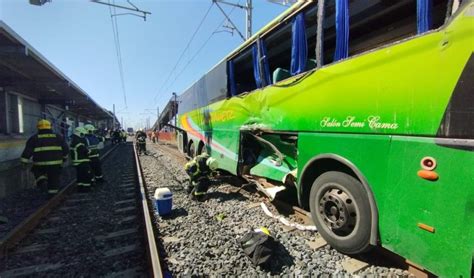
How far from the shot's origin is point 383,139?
284 cm

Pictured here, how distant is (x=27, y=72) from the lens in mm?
9500

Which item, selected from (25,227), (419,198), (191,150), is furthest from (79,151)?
(419,198)

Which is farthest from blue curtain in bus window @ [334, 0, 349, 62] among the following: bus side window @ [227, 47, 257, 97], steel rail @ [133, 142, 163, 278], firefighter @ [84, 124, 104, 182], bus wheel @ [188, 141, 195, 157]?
bus wheel @ [188, 141, 195, 157]

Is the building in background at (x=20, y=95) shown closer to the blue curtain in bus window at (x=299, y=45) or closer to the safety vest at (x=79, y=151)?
the safety vest at (x=79, y=151)

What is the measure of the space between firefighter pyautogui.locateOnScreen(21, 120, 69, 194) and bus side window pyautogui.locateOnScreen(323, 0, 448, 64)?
22.3 feet

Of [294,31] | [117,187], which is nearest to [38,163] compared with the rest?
[117,187]

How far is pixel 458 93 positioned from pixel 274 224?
323 centimetres

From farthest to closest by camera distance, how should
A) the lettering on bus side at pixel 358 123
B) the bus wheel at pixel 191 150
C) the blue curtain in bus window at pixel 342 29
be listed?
the bus wheel at pixel 191 150 < the blue curtain in bus window at pixel 342 29 < the lettering on bus side at pixel 358 123

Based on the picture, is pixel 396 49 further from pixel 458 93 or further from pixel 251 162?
pixel 251 162

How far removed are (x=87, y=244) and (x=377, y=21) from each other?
19.4 feet

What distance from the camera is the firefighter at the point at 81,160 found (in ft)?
25.5

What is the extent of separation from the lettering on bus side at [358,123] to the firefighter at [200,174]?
3.73 meters

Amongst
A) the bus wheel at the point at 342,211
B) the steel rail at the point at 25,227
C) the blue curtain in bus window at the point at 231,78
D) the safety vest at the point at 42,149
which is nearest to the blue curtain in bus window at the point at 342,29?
the bus wheel at the point at 342,211

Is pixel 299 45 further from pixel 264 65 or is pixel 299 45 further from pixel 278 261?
pixel 278 261
